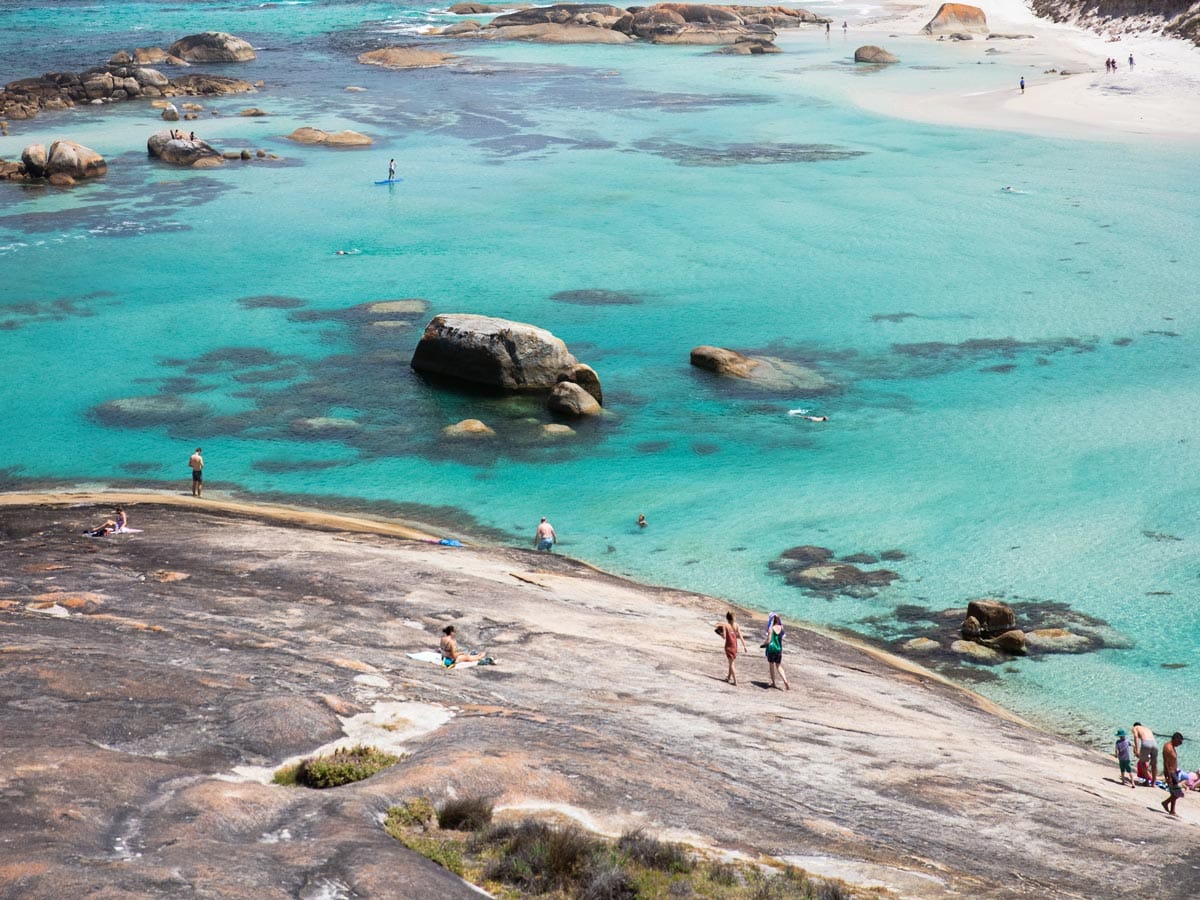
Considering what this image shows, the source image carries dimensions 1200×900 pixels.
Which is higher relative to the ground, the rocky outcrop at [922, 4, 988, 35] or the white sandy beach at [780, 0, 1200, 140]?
the rocky outcrop at [922, 4, 988, 35]

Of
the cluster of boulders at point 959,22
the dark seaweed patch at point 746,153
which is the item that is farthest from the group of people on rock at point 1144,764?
the cluster of boulders at point 959,22

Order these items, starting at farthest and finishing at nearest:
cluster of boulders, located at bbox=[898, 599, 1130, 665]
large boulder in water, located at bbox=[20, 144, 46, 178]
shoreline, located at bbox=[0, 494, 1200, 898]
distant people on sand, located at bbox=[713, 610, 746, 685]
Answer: large boulder in water, located at bbox=[20, 144, 46, 178] → cluster of boulders, located at bbox=[898, 599, 1130, 665] → distant people on sand, located at bbox=[713, 610, 746, 685] → shoreline, located at bbox=[0, 494, 1200, 898]

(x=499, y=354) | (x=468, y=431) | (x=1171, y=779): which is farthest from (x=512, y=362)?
(x=1171, y=779)

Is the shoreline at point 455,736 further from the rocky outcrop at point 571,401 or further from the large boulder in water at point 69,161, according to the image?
the large boulder in water at point 69,161

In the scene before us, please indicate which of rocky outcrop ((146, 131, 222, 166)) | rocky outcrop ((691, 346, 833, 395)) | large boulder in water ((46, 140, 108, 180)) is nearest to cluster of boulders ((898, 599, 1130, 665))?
rocky outcrop ((691, 346, 833, 395))

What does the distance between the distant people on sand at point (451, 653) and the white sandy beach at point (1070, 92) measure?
3433 inches

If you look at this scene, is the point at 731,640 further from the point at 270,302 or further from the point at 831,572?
the point at 270,302

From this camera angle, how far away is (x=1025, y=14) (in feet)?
561

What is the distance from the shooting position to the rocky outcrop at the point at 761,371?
51844 mm

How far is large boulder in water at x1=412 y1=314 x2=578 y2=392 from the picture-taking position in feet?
163

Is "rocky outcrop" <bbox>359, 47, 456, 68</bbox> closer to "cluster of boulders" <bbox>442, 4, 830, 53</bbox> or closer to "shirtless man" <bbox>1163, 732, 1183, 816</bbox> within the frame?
"cluster of boulders" <bbox>442, 4, 830, 53</bbox>

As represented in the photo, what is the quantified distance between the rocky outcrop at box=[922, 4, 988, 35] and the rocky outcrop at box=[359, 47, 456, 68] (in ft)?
210

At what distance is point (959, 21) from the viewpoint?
156 meters

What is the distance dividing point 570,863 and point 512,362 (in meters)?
35.3
